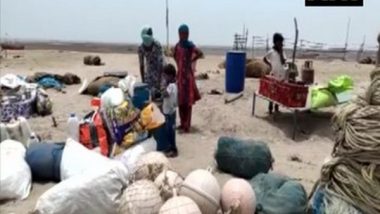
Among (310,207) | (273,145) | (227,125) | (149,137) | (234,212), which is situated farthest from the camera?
(227,125)

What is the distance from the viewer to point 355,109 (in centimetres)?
345

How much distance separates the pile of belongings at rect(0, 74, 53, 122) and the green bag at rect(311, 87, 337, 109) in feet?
14.6

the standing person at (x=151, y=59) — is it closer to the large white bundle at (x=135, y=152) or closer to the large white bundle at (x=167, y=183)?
the large white bundle at (x=135, y=152)

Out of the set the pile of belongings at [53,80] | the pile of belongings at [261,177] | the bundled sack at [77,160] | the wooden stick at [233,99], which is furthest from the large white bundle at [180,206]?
the pile of belongings at [53,80]

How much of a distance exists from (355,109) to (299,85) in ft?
14.4

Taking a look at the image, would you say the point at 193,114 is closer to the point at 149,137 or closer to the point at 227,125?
the point at 227,125

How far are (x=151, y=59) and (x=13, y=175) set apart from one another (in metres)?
3.26

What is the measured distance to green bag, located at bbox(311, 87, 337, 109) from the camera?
852cm

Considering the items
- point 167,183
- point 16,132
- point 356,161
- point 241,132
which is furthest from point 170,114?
point 356,161

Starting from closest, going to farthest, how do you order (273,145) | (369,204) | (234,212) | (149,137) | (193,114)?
(369,204)
(234,212)
(149,137)
(273,145)
(193,114)

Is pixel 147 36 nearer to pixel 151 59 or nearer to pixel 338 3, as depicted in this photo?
pixel 151 59

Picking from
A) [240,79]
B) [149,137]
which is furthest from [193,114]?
[149,137]

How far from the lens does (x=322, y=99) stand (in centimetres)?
852

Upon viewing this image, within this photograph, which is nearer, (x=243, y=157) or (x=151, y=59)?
(x=243, y=157)
